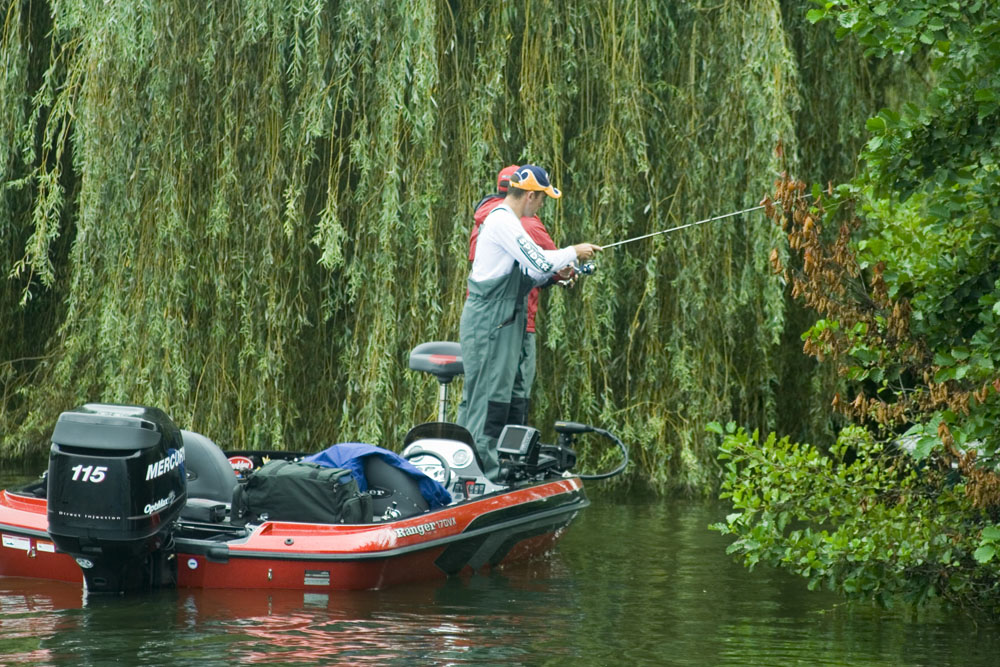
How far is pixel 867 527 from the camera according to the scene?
6449 millimetres

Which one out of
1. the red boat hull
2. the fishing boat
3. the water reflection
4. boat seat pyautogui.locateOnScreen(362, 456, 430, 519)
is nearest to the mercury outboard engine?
the fishing boat

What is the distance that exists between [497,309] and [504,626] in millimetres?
2392

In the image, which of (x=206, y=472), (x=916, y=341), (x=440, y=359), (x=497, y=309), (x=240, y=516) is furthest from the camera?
(x=440, y=359)

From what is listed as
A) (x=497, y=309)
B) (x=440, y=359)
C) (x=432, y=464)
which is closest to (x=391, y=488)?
(x=432, y=464)

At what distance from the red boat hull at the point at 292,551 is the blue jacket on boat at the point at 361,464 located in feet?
0.47

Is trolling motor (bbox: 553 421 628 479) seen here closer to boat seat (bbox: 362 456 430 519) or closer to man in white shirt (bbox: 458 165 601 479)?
man in white shirt (bbox: 458 165 601 479)

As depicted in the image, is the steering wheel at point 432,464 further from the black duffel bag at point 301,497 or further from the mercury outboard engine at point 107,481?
the mercury outboard engine at point 107,481

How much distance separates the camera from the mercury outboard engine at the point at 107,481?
6070 mm

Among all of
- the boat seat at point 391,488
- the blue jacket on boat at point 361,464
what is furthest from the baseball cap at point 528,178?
the boat seat at point 391,488

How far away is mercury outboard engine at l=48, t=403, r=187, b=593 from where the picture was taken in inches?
239

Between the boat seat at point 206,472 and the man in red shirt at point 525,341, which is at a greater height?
the man in red shirt at point 525,341

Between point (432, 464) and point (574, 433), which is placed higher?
point (574, 433)

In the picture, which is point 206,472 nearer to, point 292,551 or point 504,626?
point 292,551

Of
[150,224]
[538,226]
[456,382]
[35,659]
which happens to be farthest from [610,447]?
[35,659]
